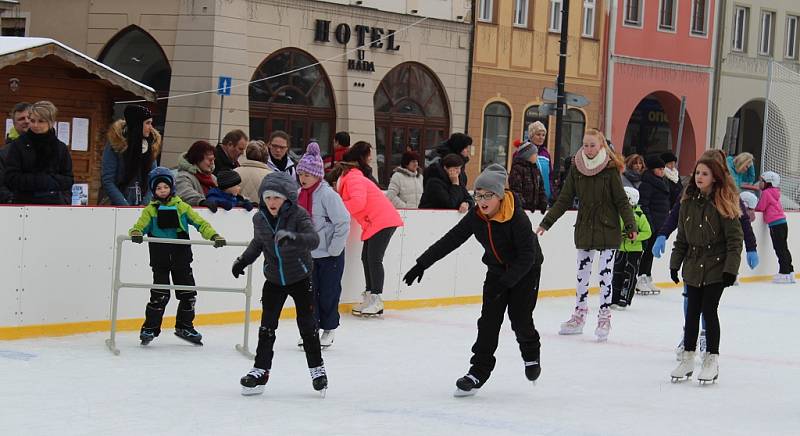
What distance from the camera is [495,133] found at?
3559 centimetres

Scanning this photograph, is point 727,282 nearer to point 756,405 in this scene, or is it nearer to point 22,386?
point 756,405

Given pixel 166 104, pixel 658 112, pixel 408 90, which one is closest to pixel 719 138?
pixel 658 112

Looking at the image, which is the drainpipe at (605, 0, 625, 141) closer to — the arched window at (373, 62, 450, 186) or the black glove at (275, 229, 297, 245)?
the arched window at (373, 62, 450, 186)

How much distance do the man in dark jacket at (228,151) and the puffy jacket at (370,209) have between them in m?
0.97

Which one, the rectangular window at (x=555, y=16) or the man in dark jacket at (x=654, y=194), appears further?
the rectangular window at (x=555, y=16)

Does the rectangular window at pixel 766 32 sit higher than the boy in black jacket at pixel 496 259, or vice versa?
the rectangular window at pixel 766 32

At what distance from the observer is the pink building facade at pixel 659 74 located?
1539 inches

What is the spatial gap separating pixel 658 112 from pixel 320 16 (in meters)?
14.6

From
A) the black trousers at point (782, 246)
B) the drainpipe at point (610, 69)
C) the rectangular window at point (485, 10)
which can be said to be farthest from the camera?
the drainpipe at point (610, 69)

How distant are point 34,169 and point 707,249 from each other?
5.22 metres

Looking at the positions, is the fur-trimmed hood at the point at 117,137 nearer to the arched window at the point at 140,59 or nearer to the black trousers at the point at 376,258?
the black trousers at the point at 376,258

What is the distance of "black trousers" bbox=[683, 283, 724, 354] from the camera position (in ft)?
33.9

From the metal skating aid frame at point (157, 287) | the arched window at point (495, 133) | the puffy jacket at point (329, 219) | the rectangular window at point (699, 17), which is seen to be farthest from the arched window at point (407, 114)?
the metal skating aid frame at point (157, 287)

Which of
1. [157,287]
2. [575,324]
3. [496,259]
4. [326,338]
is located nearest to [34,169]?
[157,287]
